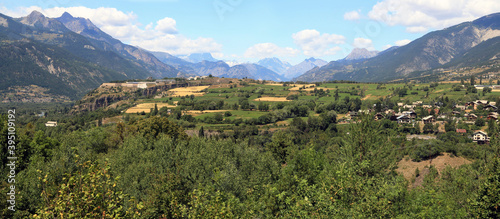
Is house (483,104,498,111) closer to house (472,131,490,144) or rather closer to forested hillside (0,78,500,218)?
forested hillside (0,78,500,218)

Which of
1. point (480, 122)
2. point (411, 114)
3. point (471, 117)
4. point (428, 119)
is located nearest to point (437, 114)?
point (411, 114)

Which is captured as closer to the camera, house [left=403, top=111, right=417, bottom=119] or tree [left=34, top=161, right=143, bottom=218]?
tree [left=34, top=161, right=143, bottom=218]

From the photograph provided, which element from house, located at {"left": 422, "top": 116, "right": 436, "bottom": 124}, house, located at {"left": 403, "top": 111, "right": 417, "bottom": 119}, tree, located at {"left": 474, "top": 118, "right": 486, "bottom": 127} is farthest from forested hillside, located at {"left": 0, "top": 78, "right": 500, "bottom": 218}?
house, located at {"left": 403, "top": 111, "right": 417, "bottom": 119}

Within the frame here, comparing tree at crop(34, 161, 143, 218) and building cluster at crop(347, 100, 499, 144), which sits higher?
tree at crop(34, 161, 143, 218)

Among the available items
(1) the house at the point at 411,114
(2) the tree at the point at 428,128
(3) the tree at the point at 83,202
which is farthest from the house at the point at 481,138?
(3) the tree at the point at 83,202

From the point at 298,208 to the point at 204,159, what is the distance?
2714 centimetres

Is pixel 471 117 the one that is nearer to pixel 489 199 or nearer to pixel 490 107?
pixel 490 107

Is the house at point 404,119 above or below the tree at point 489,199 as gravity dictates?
below

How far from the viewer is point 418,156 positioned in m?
80.1

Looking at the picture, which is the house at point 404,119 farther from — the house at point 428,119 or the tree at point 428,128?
the tree at point 428,128

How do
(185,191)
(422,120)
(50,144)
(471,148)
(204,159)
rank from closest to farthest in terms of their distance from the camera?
(185,191) → (204,159) → (50,144) → (471,148) → (422,120)

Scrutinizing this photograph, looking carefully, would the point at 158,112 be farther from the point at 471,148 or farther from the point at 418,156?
the point at 471,148

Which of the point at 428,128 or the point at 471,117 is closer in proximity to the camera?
the point at 428,128

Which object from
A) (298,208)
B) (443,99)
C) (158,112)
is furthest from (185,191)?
(443,99)
